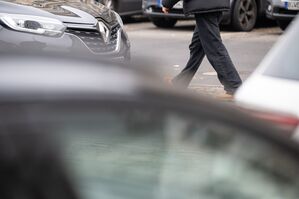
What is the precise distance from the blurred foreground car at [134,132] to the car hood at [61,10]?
227 inches

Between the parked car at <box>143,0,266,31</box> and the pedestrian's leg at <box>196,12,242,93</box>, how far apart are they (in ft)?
21.1

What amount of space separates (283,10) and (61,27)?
627 centimetres

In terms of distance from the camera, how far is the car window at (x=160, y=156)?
189cm

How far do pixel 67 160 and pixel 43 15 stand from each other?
603 cm

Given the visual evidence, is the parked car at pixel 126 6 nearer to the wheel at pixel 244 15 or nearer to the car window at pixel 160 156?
the wheel at pixel 244 15

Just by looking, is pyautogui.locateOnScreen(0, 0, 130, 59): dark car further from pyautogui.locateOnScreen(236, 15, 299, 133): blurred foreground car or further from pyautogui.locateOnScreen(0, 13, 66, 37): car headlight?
pyautogui.locateOnScreen(236, 15, 299, 133): blurred foreground car

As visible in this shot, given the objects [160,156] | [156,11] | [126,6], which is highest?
[160,156]

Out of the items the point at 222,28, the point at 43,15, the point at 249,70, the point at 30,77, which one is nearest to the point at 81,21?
the point at 43,15

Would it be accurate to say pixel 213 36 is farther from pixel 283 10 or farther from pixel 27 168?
pixel 27 168

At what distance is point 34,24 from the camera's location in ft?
25.1

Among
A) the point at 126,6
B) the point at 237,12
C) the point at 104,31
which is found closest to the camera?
the point at 104,31

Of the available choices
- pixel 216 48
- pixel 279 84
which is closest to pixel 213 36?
pixel 216 48

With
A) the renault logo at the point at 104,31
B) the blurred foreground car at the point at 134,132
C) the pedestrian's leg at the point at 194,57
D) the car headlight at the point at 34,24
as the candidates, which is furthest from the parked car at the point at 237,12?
the blurred foreground car at the point at 134,132

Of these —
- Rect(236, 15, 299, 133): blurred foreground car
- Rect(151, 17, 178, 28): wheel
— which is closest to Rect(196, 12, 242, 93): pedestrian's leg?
Rect(236, 15, 299, 133): blurred foreground car
